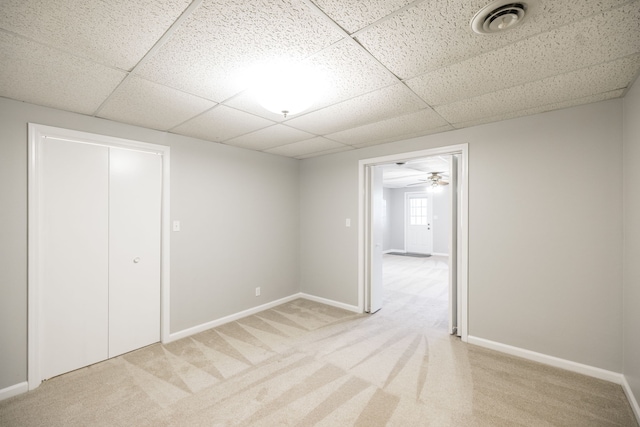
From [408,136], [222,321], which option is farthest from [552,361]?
[222,321]

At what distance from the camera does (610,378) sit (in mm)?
2238

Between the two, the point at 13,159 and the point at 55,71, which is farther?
the point at 13,159

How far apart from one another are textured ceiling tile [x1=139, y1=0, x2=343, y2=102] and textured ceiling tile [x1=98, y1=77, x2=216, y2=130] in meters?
0.20

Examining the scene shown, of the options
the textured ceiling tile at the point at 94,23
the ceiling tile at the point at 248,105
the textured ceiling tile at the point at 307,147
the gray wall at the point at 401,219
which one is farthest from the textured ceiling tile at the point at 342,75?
the gray wall at the point at 401,219

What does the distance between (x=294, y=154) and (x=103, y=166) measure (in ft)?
7.97

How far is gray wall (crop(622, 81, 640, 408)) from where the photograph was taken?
6.18 feet

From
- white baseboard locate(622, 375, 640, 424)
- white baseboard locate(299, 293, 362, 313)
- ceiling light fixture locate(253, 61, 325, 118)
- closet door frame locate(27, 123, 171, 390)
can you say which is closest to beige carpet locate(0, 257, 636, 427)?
white baseboard locate(622, 375, 640, 424)

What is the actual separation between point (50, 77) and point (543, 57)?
3.21 m

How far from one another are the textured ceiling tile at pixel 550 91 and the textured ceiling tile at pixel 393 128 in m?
0.15

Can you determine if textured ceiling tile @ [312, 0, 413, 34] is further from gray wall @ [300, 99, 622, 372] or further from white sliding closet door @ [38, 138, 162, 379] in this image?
white sliding closet door @ [38, 138, 162, 379]

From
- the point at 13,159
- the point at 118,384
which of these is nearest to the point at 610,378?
the point at 118,384

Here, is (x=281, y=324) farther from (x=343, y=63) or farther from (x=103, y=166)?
(x=343, y=63)

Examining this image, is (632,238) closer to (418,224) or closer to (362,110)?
(362,110)

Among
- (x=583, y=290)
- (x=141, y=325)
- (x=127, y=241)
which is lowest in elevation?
(x=141, y=325)
